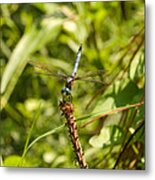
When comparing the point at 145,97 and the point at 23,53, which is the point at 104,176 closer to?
the point at 145,97

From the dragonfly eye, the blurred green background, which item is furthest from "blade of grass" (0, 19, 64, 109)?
the dragonfly eye

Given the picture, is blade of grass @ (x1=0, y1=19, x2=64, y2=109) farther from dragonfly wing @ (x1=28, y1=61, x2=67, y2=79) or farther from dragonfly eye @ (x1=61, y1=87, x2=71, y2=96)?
dragonfly eye @ (x1=61, y1=87, x2=71, y2=96)

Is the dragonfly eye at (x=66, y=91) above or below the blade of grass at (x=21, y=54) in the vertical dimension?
below

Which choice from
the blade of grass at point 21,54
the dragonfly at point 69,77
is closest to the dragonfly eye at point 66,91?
the dragonfly at point 69,77

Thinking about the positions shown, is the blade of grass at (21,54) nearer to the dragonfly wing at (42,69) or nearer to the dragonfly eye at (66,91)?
the dragonfly wing at (42,69)

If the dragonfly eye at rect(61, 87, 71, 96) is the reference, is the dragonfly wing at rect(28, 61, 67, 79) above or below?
above

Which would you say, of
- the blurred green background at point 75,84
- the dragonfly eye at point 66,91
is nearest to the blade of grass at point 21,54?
the blurred green background at point 75,84

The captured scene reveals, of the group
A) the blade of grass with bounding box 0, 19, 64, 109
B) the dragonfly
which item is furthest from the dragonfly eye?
the blade of grass with bounding box 0, 19, 64, 109

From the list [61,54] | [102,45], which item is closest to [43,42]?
[61,54]

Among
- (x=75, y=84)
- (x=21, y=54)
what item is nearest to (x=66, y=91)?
(x=75, y=84)
